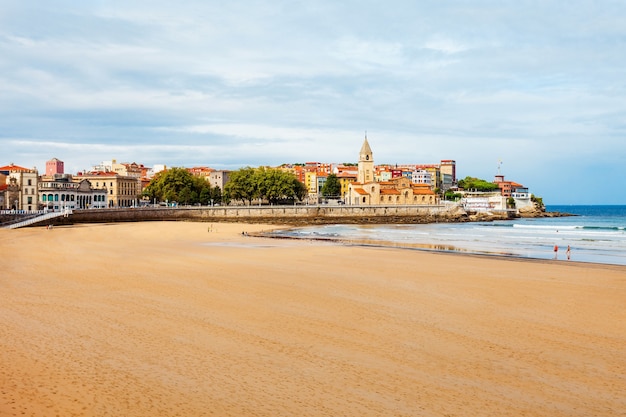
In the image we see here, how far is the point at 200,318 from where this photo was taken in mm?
13602

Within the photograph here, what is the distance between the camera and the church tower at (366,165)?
115500 mm

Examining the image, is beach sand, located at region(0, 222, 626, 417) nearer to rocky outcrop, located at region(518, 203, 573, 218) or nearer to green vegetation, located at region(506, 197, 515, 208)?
rocky outcrop, located at region(518, 203, 573, 218)

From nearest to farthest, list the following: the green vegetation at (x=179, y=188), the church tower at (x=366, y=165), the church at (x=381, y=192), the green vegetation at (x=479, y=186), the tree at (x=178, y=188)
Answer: the tree at (x=178, y=188), the green vegetation at (x=179, y=188), the church at (x=381, y=192), the church tower at (x=366, y=165), the green vegetation at (x=479, y=186)

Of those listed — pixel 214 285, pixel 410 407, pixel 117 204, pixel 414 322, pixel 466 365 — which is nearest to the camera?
pixel 410 407

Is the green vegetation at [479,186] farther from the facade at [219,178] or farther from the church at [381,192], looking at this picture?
the facade at [219,178]

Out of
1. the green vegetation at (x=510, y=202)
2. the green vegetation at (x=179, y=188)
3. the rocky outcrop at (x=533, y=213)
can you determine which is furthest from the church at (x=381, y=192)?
the green vegetation at (x=179, y=188)

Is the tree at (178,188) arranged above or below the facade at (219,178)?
below

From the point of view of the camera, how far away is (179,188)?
10481cm

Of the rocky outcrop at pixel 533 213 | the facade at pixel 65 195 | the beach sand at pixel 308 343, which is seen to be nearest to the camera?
the beach sand at pixel 308 343

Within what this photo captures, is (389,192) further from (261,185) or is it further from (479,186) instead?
(479,186)

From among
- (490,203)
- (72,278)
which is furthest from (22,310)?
(490,203)

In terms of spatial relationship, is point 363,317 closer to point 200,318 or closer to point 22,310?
point 200,318

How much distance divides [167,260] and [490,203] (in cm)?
10770

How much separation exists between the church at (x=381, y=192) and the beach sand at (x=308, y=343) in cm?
8470
